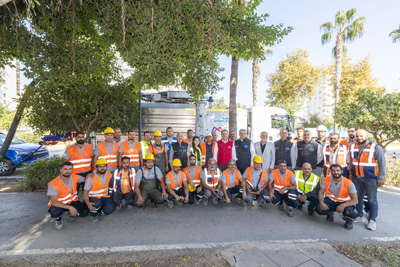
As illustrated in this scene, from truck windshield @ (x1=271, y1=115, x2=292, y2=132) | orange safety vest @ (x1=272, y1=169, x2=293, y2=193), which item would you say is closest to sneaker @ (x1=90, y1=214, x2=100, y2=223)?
orange safety vest @ (x1=272, y1=169, x2=293, y2=193)

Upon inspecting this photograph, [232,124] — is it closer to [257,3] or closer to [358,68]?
[257,3]

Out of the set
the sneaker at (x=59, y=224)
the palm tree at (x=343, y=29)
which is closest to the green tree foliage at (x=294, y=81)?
the palm tree at (x=343, y=29)

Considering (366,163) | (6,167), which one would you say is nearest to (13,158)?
(6,167)

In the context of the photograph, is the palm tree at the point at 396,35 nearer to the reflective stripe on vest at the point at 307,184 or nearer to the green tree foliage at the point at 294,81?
the green tree foliage at the point at 294,81

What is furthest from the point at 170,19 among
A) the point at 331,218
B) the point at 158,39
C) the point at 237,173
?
Result: the point at 331,218

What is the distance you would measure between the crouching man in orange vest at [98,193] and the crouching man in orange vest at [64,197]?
20 cm

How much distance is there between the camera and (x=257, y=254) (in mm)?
3074

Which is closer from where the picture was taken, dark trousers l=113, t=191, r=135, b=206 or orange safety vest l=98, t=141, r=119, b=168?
dark trousers l=113, t=191, r=135, b=206

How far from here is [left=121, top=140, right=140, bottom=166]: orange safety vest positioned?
17.2ft

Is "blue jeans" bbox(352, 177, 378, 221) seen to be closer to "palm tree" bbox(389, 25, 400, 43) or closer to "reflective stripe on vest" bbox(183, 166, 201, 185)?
"reflective stripe on vest" bbox(183, 166, 201, 185)

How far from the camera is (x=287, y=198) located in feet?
15.0

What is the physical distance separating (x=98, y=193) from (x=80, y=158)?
3.41ft

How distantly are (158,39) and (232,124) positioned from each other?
517 cm

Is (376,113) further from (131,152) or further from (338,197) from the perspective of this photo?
(131,152)
